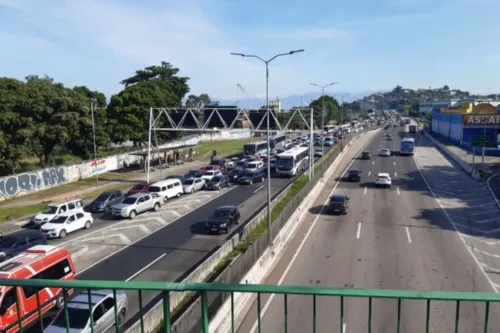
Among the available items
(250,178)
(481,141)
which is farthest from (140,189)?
(481,141)

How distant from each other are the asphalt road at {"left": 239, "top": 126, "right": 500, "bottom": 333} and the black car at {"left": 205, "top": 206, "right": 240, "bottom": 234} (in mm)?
3970

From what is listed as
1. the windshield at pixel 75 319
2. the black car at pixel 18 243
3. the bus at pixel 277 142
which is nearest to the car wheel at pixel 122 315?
the windshield at pixel 75 319

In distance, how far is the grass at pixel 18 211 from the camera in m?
29.2

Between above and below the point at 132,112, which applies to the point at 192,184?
below

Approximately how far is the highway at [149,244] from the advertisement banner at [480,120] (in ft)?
145

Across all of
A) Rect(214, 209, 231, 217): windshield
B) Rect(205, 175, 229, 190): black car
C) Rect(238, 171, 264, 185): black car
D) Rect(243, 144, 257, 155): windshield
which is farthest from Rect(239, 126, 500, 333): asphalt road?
Rect(243, 144, 257, 155): windshield

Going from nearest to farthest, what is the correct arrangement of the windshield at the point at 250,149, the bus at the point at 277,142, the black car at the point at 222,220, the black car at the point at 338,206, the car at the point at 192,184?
the black car at the point at 222,220 → the black car at the point at 338,206 → the car at the point at 192,184 → the windshield at the point at 250,149 → the bus at the point at 277,142

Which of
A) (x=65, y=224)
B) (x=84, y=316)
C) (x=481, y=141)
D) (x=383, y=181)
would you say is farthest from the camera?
(x=481, y=141)

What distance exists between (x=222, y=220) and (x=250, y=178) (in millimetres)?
16544

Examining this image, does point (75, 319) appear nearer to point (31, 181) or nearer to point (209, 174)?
point (209, 174)

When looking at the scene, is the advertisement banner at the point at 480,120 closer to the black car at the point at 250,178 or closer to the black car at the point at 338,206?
the black car at the point at 250,178

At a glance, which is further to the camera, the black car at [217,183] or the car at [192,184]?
the black car at [217,183]

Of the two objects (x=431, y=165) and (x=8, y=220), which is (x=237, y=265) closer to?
(x=8, y=220)

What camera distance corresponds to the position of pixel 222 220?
2381 cm
